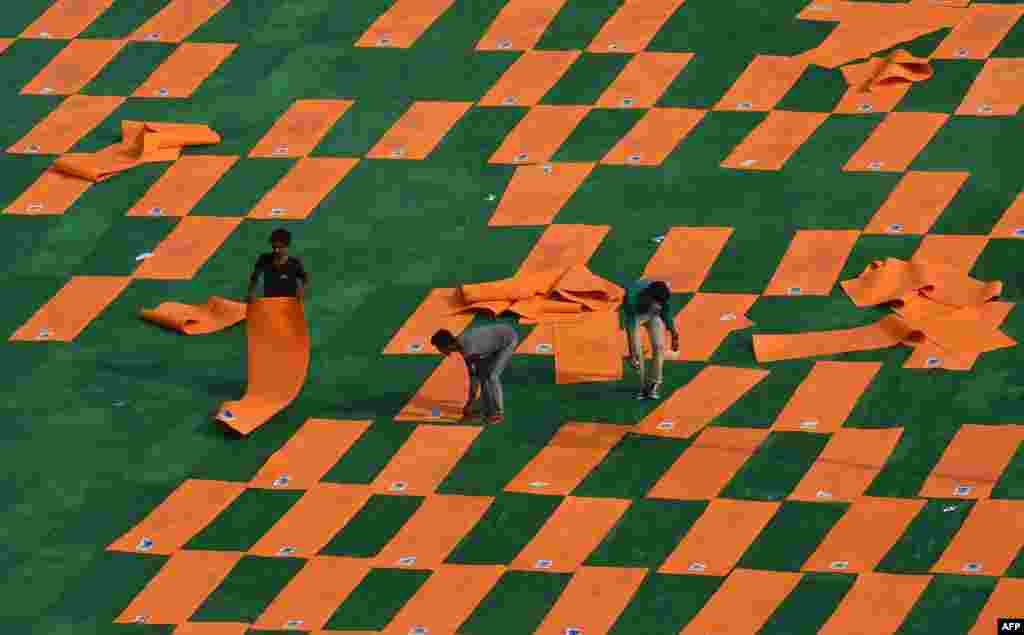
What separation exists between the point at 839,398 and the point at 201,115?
10.2m

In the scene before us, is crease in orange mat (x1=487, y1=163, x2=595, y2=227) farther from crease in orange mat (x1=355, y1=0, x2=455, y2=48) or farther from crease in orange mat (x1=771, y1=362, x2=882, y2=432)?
crease in orange mat (x1=771, y1=362, x2=882, y2=432)

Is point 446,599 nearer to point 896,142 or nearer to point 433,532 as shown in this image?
point 433,532

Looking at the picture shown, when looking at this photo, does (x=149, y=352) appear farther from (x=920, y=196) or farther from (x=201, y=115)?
(x=920, y=196)

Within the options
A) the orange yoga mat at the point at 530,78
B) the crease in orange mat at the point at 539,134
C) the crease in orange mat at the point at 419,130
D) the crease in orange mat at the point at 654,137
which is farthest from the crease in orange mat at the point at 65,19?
the crease in orange mat at the point at 654,137

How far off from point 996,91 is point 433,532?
11.1 m

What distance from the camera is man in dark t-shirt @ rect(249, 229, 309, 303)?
30594 millimetres

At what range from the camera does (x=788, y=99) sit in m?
35.6

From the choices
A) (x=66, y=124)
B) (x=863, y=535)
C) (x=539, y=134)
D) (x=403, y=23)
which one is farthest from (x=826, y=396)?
(x=66, y=124)

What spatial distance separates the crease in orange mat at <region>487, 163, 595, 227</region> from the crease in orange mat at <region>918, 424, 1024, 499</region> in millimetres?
6576

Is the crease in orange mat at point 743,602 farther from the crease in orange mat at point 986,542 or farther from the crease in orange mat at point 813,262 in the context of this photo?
the crease in orange mat at point 813,262

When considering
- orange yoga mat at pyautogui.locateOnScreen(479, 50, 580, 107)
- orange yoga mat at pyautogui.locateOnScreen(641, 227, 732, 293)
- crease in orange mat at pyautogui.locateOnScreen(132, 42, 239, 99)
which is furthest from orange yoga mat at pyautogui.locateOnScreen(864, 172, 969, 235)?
crease in orange mat at pyautogui.locateOnScreen(132, 42, 239, 99)

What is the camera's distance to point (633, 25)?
3728 cm

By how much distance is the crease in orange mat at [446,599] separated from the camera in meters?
26.9

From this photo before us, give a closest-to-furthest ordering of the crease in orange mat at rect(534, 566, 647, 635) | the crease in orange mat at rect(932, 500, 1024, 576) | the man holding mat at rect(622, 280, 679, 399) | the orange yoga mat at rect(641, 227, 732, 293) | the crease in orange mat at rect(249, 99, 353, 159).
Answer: the crease in orange mat at rect(534, 566, 647, 635) < the crease in orange mat at rect(932, 500, 1024, 576) < the man holding mat at rect(622, 280, 679, 399) < the orange yoga mat at rect(641, 227, 732, 293) < the crease in orange mat at rect(249, 99, 353, 159)
